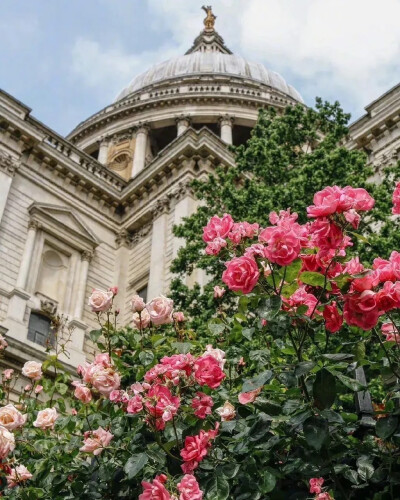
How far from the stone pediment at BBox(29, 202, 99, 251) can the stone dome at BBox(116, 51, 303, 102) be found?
27531mm

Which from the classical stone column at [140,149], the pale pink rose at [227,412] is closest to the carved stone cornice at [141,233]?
the classical stone column at [140,149]

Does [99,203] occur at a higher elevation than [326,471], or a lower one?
higher

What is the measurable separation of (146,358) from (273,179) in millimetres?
10037

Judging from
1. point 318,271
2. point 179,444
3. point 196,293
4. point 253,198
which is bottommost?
point 179,444

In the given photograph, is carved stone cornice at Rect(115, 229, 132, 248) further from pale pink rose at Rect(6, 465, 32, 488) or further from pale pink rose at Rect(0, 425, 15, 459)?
pale pink rose at Rect(0, 425, 15, 459)

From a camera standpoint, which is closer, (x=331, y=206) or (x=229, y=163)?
(x=331, y=206)

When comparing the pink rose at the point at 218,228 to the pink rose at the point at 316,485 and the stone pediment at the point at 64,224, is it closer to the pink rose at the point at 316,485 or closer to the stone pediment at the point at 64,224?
the pink rose at the point at 316,485

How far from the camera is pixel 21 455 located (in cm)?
612

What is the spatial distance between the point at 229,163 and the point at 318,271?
17279mm

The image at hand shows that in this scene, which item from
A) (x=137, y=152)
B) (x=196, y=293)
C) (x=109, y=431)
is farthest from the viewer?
(x=137, y=152)

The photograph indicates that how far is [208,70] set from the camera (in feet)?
153

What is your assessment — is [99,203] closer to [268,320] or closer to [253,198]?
[253,198]

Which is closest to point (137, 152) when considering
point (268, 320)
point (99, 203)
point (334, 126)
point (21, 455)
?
point (99, 203)

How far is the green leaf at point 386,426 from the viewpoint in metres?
3.43
